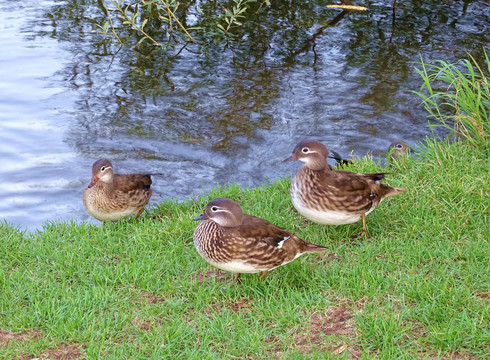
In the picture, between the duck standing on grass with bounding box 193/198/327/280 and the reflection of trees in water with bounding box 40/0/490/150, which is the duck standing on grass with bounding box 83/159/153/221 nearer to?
the duck standing on grass with bounding box 193/198/327/280

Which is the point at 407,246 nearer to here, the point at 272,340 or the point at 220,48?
the point at 272,340

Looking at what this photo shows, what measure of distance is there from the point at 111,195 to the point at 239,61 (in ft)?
15.8

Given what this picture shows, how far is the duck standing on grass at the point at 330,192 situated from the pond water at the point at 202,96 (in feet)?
6.07

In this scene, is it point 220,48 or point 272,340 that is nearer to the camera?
point 272,340

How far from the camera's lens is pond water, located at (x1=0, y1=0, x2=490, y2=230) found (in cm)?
773

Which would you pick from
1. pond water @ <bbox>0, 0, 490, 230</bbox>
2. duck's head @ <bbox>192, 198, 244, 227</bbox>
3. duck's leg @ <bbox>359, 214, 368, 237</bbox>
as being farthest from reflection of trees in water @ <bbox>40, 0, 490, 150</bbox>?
duck's head @ <bbox>192, 198, 244, 227</bbox>

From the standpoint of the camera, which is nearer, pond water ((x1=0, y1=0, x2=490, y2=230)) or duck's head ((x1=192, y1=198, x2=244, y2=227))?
duck's head ((x1=192, y1=198, x2=244, y2=227))

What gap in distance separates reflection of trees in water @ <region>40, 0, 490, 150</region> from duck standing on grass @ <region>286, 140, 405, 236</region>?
2835mm

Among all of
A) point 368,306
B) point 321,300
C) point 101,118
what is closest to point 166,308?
point 321,300

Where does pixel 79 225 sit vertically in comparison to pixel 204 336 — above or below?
below

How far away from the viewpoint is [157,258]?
5199mm

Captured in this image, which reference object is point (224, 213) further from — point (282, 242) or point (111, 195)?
point (111, 195)

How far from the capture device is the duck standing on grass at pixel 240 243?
14.9ft

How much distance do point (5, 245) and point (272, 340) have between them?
2.76 meters
